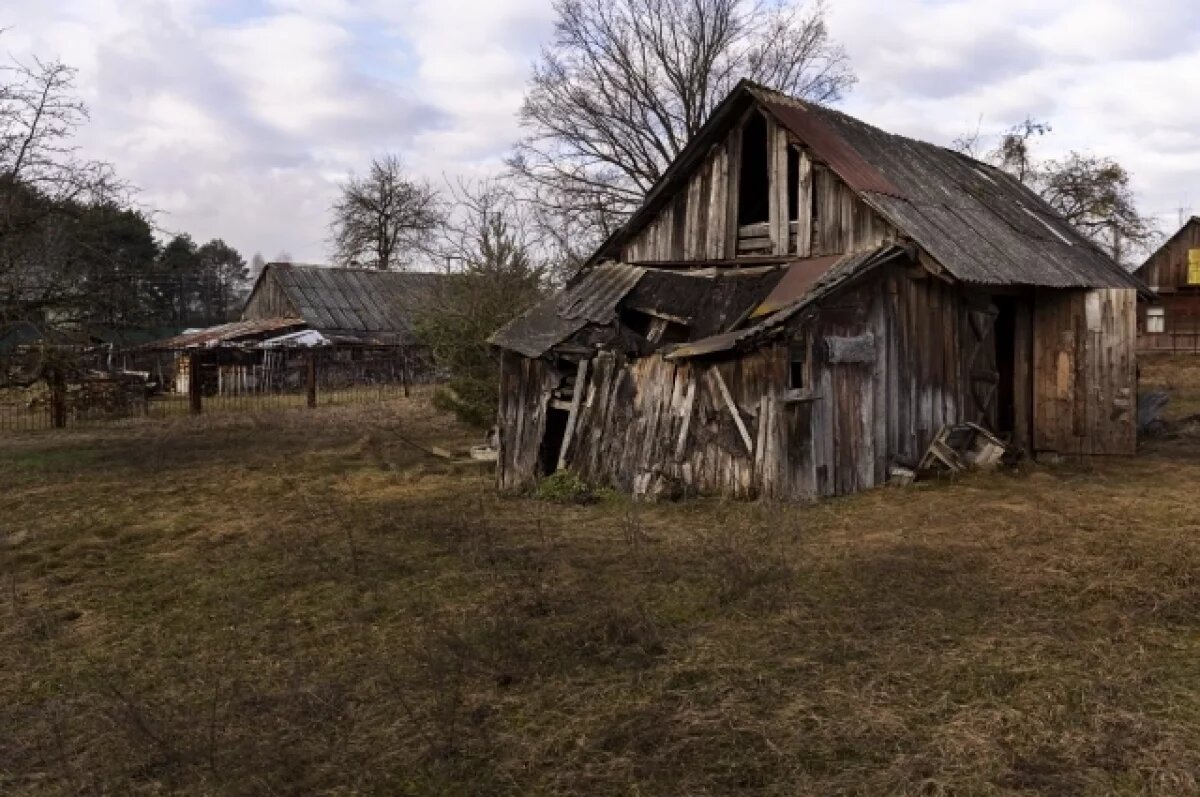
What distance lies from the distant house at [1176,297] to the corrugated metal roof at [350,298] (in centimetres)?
2972

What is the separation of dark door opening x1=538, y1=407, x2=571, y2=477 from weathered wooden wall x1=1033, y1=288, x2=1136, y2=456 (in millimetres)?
7260

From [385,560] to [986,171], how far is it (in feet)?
49.3

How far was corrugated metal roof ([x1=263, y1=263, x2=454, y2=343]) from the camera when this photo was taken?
122ft

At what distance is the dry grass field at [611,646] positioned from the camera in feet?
14.2

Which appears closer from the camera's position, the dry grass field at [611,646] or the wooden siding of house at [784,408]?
the dry grass field at [611,646]

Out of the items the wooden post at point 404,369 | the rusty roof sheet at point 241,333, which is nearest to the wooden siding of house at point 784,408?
the wooden post at point 404,369

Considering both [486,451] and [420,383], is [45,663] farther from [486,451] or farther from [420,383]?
[420,383]

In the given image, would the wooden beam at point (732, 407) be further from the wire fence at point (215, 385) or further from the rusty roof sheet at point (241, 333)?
the rusty roof sheet at point (241, 333)

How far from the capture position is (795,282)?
11500 mm

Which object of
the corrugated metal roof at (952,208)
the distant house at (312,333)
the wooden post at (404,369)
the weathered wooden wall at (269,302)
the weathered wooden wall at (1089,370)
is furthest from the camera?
the weathered wooden wall at (269,302)

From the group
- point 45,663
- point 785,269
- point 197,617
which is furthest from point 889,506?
point 45,663

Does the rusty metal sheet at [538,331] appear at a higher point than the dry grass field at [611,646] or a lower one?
higher

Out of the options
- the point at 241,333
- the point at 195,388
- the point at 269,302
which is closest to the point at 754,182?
the point at 195,388

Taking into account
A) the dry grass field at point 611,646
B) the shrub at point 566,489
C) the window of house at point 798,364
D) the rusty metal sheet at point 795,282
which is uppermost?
the rusty metal sheet at point 795,282
